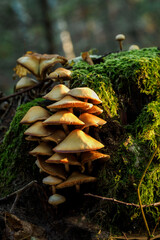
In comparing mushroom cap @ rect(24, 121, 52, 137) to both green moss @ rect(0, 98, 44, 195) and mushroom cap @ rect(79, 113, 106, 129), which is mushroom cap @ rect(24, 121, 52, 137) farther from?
green moss @ rect(0, 98, 44, 195)

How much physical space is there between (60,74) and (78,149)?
1.21m

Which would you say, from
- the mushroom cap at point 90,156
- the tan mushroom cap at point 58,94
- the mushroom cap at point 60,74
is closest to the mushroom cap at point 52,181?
the mushroom cap at point 90,156

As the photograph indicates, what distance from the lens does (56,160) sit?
2.18 m

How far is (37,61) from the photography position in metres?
3.45

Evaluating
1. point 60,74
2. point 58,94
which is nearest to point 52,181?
point 58,94

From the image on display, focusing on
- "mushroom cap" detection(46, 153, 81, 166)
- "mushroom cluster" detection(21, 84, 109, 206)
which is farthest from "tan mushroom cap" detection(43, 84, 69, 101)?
"mushroom cap" detection(46, 153, 81, 166)

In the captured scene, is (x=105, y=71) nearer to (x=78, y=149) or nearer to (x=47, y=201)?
(x=78, y=149)

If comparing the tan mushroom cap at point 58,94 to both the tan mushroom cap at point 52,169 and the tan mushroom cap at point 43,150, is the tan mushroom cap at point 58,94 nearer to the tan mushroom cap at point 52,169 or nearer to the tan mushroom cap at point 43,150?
the tan mushroom cap at point 43,150

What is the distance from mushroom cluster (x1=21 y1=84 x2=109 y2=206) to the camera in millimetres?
2189

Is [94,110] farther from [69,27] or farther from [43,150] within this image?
[69,27]

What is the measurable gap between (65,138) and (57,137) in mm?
152

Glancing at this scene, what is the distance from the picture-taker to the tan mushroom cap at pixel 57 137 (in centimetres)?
236

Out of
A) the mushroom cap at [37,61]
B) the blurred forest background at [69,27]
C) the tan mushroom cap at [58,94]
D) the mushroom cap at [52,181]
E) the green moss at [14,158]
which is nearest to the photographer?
the mushroom cap at [52,181]

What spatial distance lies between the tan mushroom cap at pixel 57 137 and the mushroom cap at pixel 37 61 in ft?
4.17
